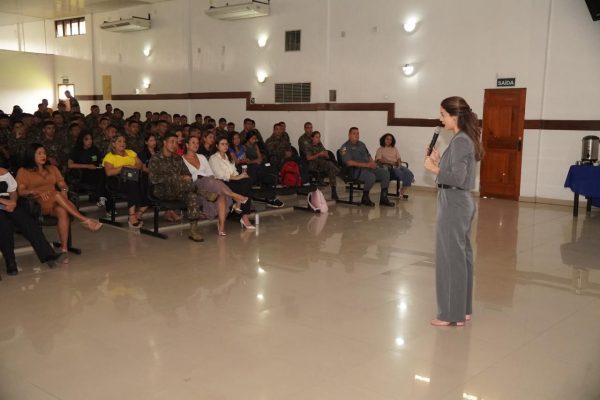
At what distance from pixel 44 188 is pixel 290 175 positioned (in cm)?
358

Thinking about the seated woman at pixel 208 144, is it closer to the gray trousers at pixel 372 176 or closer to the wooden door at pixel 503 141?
the gray trousers at pixel 372 176

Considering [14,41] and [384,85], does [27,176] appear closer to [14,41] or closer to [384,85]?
[384,85]

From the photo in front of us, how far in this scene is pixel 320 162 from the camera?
31.3ft

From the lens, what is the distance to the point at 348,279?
16.5ft

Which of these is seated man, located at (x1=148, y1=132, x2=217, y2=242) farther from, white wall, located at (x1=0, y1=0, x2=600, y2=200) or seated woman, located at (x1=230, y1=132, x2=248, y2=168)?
white wall, located at (x1=0, y1=0, x2=600, y2=200)

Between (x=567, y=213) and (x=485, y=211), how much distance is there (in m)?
1.25

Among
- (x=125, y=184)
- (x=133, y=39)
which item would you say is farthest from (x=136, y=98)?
(x=125, y=184)

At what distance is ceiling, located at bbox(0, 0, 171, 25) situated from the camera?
47.4 feet

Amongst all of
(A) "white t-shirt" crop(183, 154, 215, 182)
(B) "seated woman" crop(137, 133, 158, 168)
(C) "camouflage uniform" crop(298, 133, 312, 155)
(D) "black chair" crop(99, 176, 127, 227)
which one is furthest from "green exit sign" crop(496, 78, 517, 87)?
(D) "black chair" crop(99, 176, 127, 227)

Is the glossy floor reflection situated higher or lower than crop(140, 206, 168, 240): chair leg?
lower

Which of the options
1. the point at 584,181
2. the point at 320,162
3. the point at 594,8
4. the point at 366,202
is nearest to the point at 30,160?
the point at 320,162

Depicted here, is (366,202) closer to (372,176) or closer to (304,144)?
(372,176)

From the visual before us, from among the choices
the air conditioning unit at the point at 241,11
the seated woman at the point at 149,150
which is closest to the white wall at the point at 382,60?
the air conditioning unit at the point at 241,11

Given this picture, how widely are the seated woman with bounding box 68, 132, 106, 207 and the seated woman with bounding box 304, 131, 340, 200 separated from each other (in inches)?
129
